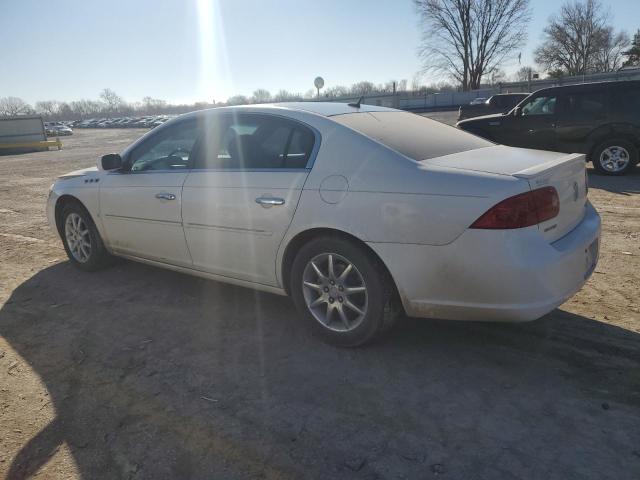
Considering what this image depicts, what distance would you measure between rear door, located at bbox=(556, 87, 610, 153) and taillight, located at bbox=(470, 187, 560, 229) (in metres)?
8.20

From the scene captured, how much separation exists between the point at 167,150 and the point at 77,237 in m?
1.55

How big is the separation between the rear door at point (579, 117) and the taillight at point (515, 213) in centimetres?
820

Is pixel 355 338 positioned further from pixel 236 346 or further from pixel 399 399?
pixel 236 346

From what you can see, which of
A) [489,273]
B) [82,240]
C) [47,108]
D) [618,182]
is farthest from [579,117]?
[47,108]

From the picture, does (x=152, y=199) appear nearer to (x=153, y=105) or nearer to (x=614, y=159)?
(x=614, y=159)

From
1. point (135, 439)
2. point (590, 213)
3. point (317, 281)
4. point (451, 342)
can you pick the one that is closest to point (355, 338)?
point (317, 281)

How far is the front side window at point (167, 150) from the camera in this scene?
13.6 feet

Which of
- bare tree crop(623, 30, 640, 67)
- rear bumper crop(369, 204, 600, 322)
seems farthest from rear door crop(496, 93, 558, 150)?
bare tree crop(623, 30, 640, 67)

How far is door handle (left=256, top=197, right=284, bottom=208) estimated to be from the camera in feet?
11.0

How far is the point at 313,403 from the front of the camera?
2734 millimetres

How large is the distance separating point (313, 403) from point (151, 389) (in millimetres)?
978

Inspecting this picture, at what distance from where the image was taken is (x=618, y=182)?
8953mm

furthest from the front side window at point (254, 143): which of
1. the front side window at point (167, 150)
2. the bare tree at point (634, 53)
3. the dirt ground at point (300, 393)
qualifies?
the bare tree at point (634, 53)

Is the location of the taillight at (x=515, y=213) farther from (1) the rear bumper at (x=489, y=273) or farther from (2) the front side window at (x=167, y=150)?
(2) the front side window at (x=167, y=150)
